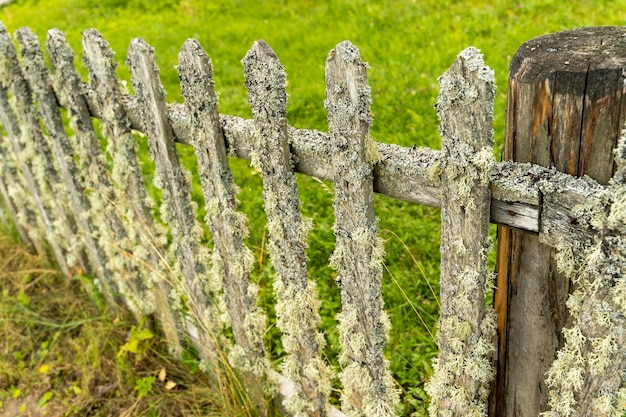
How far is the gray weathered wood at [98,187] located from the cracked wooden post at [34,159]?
0.36 metres

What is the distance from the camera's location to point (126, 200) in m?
3.05

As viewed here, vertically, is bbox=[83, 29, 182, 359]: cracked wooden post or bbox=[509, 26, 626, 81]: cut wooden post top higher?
bbox=[509, 26, 626, 81]: cut wooden post top

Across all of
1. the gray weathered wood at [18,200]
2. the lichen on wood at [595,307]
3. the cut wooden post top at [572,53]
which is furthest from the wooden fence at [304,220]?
the gray weathered wood at [18,200]

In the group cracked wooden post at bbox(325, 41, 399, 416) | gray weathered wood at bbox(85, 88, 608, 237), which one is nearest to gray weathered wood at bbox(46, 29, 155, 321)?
gray weathered wood at bbox(85, 88, 608, 237)

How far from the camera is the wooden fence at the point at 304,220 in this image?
1.39 m

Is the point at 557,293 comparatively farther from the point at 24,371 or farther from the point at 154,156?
the point at 24,371

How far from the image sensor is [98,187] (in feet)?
10.5

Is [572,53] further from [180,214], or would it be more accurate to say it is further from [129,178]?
[129,178]

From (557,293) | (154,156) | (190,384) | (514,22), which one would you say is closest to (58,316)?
(190,384)

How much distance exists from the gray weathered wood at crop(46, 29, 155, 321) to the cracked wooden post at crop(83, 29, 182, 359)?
0.10 metres

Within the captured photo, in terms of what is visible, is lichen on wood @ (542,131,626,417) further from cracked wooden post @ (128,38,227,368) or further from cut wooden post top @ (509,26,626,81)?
cracked wooden post @ (128,38,227,368)

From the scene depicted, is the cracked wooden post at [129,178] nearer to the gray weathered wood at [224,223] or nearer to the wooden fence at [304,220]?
the wooden fence at [304,220]

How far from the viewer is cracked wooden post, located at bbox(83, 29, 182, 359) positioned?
2.58 meters

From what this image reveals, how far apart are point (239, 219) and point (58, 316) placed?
242 centimetres
